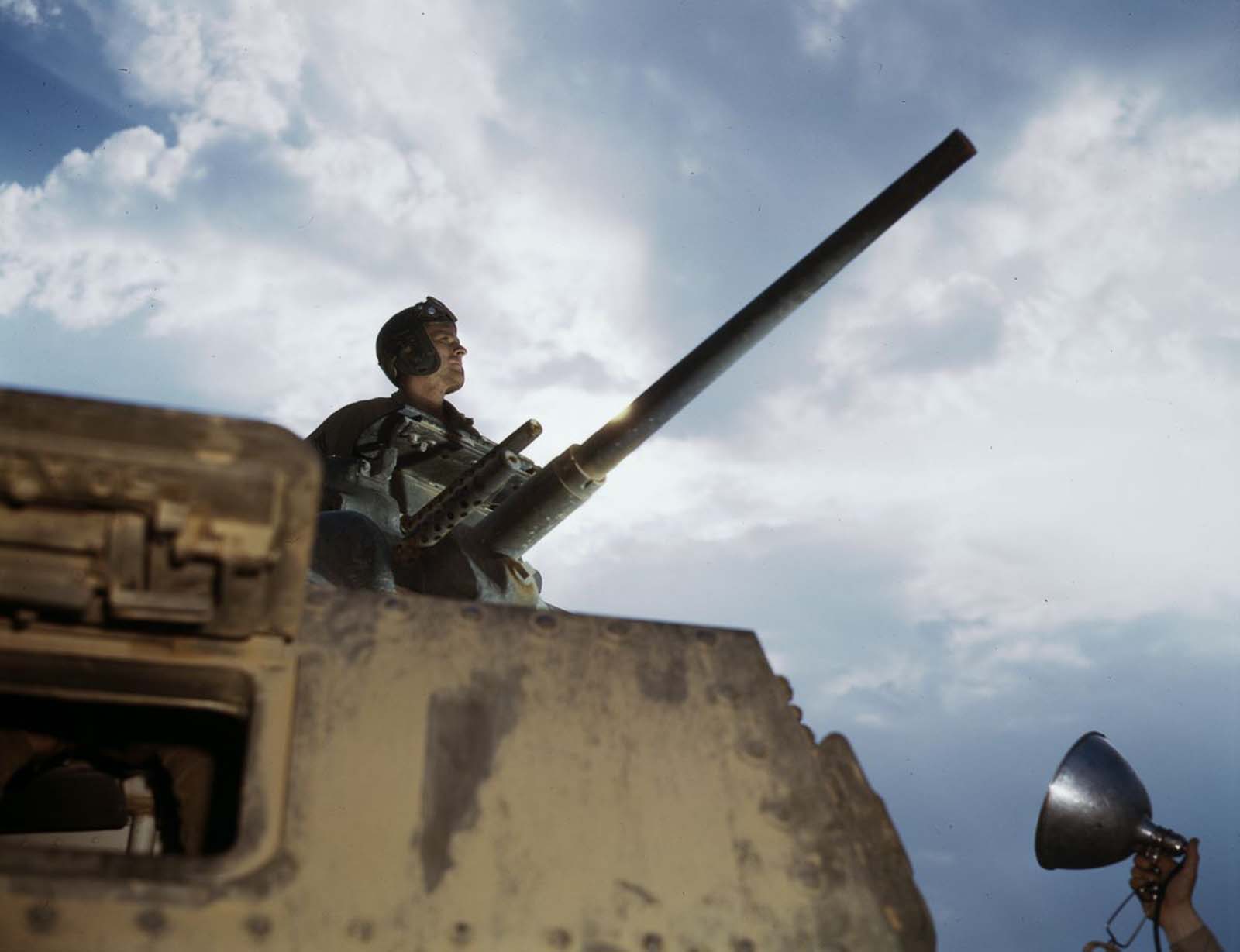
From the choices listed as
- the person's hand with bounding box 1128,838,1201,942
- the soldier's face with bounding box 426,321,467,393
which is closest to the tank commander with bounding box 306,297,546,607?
the soldier's face with bounding box 426,321,467,393

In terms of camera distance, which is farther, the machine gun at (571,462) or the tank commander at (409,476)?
the tank commander at (409,476)

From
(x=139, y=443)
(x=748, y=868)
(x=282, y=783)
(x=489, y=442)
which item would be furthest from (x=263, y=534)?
(x=489, y=442)

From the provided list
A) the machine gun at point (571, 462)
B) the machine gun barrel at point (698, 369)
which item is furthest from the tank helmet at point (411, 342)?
the machine gun barrel at point (698, 369)

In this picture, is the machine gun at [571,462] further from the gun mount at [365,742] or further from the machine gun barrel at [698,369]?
the gun mount at [365,742]

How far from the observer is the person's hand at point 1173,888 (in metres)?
3.84

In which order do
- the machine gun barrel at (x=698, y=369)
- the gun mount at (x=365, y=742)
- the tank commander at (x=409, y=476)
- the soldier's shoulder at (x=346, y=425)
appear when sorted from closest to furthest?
the gun mount at (x=365, y=742)
the machine gun barrel at (x=698, y=369)
the tank commander at (x=409, y=476)
the soldier's shoulder at (x=346, y=425)

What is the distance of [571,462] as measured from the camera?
4035 mm

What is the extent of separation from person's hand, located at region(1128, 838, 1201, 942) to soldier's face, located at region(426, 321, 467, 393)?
363 cm

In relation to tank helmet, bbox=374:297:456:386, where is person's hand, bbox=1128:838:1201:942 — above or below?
below

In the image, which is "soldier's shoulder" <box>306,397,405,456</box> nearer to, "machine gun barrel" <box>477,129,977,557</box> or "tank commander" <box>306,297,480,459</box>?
"tank commander" <box>306,297,480,459</box>

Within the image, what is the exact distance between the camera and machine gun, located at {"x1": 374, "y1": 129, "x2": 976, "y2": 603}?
147 inches

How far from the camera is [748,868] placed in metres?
1.96

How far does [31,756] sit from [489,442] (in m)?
2.95

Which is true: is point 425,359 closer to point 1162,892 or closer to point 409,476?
point 409,476
